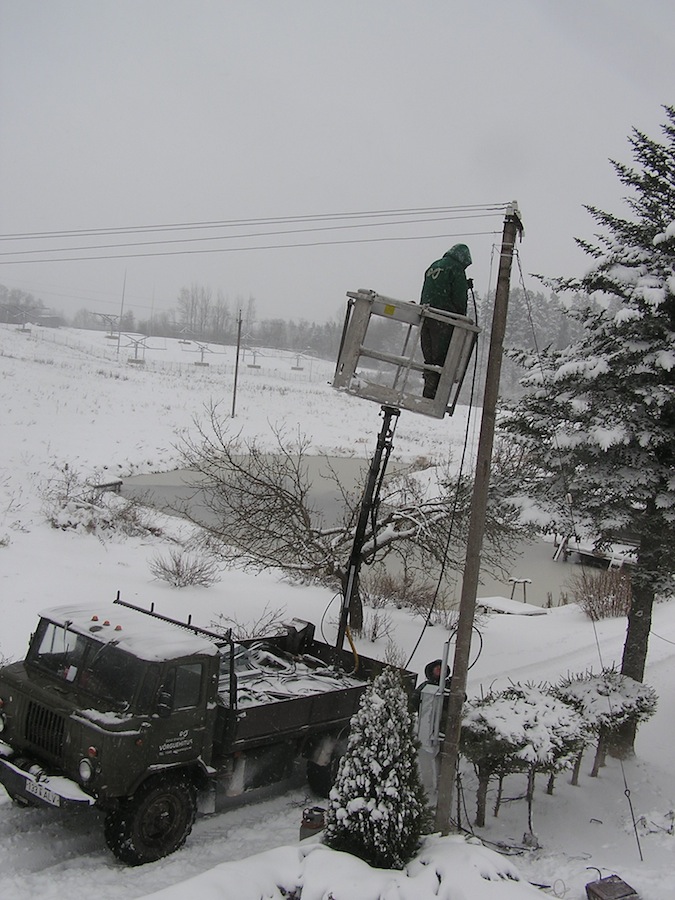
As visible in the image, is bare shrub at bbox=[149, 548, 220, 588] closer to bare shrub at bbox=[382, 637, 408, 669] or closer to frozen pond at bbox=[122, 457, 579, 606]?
frozen pond at bbox=[122, 457, 579, 606]

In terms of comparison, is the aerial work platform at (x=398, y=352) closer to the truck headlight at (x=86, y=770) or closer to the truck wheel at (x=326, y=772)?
the truck wheel at (x=326, y=772)

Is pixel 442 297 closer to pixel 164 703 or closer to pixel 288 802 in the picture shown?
pixel 164 703

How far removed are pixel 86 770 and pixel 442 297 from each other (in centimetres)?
612

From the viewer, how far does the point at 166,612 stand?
14.6 meters

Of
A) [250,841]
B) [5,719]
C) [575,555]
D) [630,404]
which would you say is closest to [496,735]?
[250,841]

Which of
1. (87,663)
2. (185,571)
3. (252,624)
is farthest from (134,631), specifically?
(185,571)

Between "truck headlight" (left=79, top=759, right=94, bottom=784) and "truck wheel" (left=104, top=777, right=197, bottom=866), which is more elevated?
"truck headlight" (left=79, top=759, right=94, bottom=784)

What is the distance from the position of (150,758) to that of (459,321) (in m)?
5.55

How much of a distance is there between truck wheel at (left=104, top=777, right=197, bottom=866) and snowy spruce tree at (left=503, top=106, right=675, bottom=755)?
18.3 feet

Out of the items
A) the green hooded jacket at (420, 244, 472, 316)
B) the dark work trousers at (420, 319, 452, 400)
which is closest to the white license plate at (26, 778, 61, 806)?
the dark work trousers at (420, 319, 452, 400)

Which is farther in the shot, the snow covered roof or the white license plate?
the snow covered roof

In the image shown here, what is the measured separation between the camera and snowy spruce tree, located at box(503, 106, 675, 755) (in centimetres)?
993

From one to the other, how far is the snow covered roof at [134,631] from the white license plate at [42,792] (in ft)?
4.70

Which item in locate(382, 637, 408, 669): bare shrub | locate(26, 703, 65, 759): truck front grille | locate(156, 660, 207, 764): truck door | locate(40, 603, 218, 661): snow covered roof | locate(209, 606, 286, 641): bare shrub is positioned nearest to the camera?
locate(26, 703, 65, 759): truck front grille
